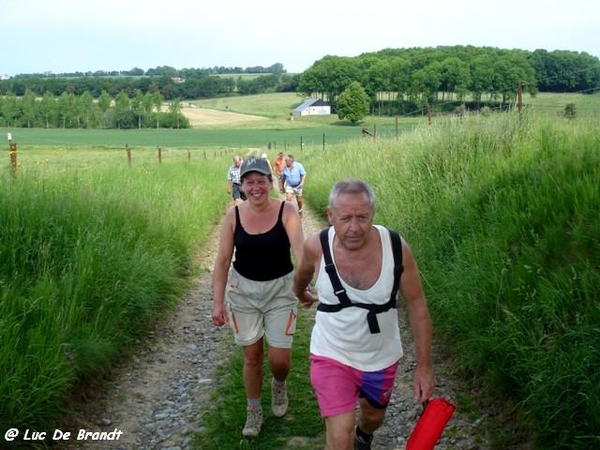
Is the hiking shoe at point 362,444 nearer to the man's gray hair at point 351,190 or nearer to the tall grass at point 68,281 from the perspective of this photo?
the man's gray hair at point 351,190

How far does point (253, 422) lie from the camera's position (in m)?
4.79

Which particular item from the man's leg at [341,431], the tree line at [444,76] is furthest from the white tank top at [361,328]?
the tree line at [444,76]

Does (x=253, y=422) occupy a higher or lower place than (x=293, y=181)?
lower

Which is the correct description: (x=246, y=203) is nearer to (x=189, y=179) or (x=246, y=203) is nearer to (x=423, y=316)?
(x=423, y=316)

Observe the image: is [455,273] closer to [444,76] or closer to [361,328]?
[361,328]

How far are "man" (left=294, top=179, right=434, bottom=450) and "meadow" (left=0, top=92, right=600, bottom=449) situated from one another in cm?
107

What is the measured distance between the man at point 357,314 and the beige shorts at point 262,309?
1.19 meters

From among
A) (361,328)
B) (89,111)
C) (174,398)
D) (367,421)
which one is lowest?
(174,398)

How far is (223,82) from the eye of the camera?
367 feet

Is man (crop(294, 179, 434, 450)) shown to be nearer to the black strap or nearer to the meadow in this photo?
the black strap

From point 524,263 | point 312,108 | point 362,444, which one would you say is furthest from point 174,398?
point 312,108

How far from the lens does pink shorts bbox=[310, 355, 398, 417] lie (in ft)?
11.3

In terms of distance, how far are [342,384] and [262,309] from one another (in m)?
1.46

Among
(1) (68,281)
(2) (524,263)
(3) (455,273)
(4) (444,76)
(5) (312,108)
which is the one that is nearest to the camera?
(2) (524,263)
